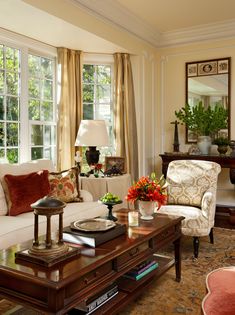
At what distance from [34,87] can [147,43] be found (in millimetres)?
1979

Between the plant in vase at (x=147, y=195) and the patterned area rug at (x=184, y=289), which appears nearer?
the patterned area rug at (x=184, y=289)

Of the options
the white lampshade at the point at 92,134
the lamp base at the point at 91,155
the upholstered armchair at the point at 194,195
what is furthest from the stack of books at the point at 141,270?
the lamp base at the point at 91,155

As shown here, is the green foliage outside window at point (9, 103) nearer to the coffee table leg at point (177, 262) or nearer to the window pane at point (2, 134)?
the window pane at point (2, 134)

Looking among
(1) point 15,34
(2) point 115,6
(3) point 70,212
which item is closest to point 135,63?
(2) point 115,6

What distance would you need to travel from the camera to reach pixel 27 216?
2939mm

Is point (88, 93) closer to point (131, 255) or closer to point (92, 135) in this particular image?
point (92, 135)

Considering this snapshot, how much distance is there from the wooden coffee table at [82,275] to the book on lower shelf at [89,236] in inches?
1.3

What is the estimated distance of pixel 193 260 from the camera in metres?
3.24

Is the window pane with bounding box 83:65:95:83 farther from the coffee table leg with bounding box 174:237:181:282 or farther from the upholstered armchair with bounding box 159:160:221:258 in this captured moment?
the coffee table leg with bounding box 174:237:181:282

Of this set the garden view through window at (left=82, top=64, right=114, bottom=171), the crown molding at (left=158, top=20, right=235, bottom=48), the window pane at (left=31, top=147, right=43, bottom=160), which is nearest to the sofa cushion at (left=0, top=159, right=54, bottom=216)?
the window pane at (left=31, top=147, right=43, bottom=160)

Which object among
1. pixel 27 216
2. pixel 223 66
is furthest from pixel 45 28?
pixel 223 66

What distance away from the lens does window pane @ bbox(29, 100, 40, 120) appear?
4.21m

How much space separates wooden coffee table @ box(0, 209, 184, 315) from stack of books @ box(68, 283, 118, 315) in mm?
26

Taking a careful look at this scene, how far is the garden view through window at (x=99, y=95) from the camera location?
16.1 feet
